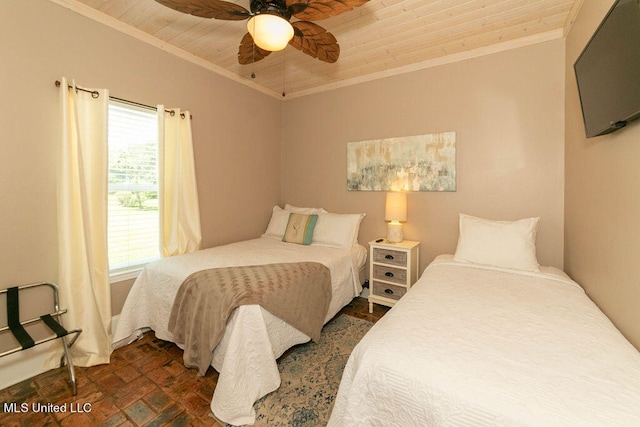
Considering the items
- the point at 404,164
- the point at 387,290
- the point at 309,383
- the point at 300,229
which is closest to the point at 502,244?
the point at 387,290

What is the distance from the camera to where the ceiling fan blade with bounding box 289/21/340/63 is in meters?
1.63

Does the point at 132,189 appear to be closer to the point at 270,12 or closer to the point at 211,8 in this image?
the point at 211,8

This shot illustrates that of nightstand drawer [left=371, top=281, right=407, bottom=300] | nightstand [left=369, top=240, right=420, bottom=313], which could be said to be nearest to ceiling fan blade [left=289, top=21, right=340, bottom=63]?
nightstand [left=369, top=240, right=420, bottom=313]

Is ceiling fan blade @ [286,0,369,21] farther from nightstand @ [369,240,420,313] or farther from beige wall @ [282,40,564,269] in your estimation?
nightstand @ [369,240,420,313]

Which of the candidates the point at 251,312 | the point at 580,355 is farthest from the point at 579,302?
the point at 251,312

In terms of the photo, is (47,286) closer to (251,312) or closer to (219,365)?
(219,365)

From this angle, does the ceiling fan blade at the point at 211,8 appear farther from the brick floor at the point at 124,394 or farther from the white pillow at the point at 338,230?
the brick floor at the point at 124,394

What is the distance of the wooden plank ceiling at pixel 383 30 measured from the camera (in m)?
1.96

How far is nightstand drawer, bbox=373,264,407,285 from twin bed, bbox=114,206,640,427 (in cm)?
44

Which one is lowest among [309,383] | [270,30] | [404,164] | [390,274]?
[309,383]

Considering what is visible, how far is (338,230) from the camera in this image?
291cm

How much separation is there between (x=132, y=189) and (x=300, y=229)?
159 cm

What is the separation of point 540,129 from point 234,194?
119 inches

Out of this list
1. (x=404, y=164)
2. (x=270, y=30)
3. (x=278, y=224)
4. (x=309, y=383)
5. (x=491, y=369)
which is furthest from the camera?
(x=278, y=224)
